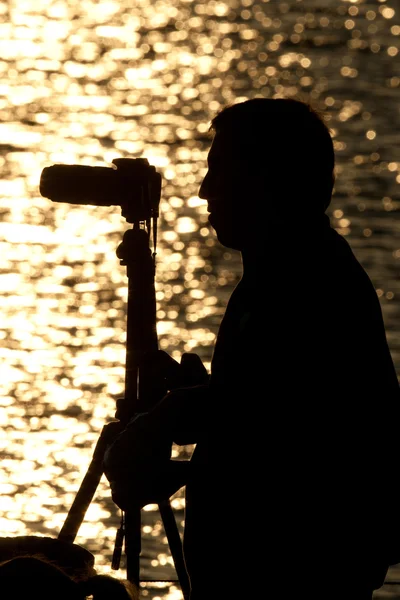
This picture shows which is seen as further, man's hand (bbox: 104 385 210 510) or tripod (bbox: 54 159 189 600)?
tripod (bbox: 54 159 189 600)

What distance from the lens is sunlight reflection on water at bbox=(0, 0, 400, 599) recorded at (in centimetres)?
1603

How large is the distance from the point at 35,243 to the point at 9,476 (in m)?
13.9

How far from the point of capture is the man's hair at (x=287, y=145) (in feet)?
6.18

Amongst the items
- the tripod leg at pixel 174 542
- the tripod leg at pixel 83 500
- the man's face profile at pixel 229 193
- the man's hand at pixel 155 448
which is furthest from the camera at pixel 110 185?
the man's hand at pixel 155 448

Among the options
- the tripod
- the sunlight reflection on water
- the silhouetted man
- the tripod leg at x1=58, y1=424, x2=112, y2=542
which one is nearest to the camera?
the silhouetted man

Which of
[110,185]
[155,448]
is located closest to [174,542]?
[110,185]

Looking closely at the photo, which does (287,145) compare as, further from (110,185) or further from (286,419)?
(110,185)

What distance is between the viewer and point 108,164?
27.8 meters

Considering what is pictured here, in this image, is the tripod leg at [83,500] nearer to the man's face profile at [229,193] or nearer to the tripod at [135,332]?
the tripod at [135,332]

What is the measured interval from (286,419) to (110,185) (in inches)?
39.0

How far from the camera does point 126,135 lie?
3222 centimetres

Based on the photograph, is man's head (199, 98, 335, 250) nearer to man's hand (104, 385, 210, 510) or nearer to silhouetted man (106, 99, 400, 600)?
silhouetted man (106, 99, 400, 600)

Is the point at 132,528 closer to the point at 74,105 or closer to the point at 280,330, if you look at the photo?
the point at 280,330

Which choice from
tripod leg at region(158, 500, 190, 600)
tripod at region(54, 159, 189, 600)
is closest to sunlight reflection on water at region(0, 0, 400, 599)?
tripod at region(54, 159, 189, 600)
